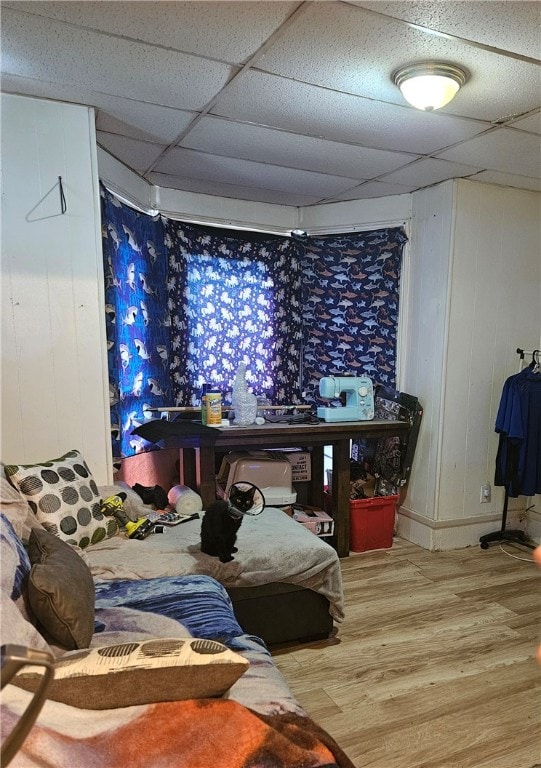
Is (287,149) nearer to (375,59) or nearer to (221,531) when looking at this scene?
(375,59)

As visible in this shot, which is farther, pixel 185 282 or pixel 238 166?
pixel 185 282

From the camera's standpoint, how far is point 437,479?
338cm

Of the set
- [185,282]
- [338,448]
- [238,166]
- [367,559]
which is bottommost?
[367,559]

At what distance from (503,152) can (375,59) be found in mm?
1294

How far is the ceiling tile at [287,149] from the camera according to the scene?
2.53 meters

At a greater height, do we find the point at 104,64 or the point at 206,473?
the point at 104,64

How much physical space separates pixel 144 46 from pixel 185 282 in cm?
179

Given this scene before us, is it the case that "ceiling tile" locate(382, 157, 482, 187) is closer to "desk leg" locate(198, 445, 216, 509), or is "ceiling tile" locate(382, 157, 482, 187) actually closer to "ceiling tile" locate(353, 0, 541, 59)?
"ceiling tile" locate(353, 0, 541, 59)

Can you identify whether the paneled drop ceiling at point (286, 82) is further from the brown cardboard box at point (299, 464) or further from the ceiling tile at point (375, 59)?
the brown cardboard box at point (299, 464)

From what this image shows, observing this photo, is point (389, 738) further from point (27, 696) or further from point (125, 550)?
point (27, 696)

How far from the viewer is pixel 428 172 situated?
309 centimetres

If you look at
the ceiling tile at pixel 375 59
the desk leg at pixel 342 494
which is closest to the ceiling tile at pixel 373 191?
the ceiling tile at pixel 375 59

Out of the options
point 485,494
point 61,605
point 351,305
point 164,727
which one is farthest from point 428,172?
point 164,727

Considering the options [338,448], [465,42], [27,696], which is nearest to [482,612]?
[338,448]
